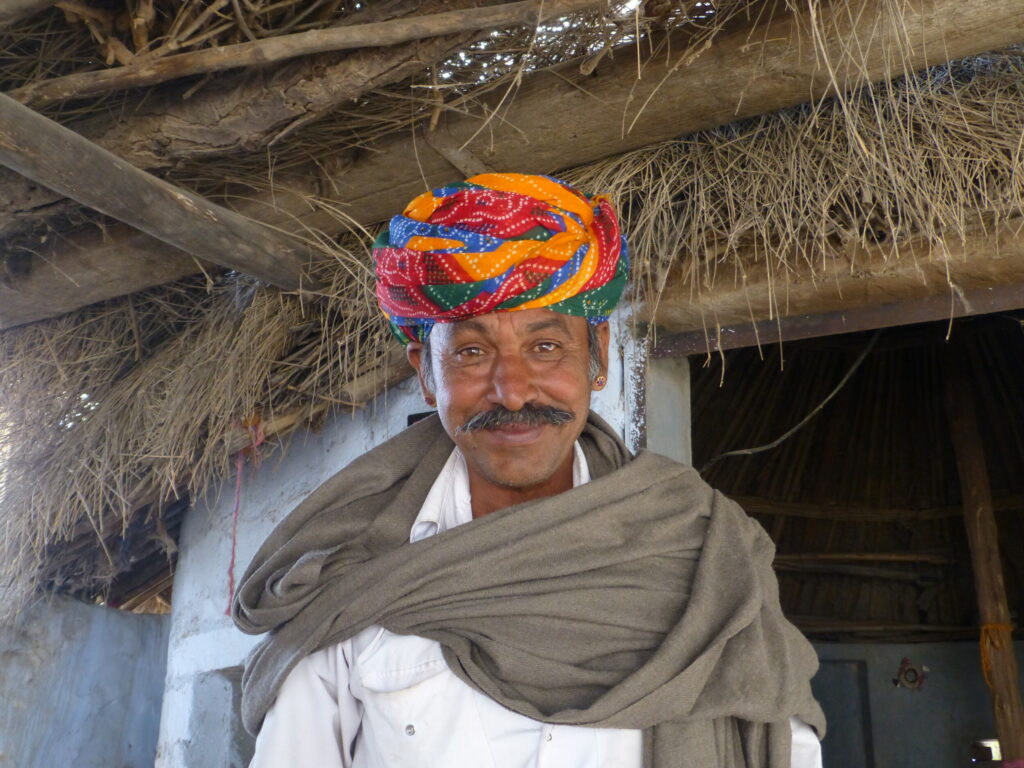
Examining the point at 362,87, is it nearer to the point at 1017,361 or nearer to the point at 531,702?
the point at 531,702

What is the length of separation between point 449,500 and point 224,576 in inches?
49.8

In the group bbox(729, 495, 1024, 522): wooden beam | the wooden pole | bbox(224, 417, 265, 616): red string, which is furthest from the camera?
bbox(729, 495, 1024, 522): wooden beam

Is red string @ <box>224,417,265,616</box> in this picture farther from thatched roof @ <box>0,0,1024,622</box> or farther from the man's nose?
the man's nose

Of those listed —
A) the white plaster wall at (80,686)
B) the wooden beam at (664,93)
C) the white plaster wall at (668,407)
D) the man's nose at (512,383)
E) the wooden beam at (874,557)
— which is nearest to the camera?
the man's nose at (512,383)

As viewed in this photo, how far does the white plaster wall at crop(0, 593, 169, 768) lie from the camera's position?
8.98ft

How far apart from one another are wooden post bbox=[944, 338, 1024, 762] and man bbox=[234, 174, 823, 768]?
2.93 m

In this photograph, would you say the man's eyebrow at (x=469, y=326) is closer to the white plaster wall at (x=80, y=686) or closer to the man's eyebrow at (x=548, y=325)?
the man's eyebrow at (x=548, y=325)

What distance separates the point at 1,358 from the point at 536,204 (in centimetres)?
170

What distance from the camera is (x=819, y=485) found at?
192 inches

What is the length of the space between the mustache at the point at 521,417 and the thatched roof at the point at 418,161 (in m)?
0.58

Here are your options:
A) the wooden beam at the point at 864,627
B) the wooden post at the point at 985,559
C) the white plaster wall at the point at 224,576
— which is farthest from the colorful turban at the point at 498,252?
the wooden beam at the point at 864,627

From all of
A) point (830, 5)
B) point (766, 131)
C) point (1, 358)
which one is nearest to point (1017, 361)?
point (766, 131)

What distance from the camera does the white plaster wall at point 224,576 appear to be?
2412mm

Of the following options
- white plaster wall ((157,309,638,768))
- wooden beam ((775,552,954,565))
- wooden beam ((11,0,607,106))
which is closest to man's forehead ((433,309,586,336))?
wooden beam ((11,0,607,106))
